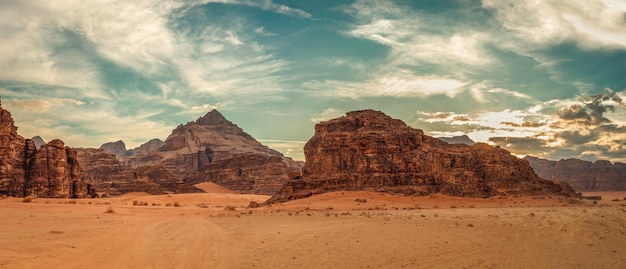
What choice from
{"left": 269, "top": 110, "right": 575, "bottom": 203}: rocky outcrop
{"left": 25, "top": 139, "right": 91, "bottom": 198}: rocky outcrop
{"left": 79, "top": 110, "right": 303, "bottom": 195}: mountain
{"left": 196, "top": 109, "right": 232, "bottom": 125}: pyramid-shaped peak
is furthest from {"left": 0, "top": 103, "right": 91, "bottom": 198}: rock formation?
{"left": 196, "top": 109, "right": 232, "bottom": 125}: pyramid-shaped peak

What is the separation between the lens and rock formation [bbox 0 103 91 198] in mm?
44656

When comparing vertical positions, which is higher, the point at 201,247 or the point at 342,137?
the point at 342,137

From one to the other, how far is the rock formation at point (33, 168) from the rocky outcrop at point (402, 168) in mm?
24751

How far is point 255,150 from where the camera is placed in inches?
6978

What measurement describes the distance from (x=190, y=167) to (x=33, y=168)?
93.9m

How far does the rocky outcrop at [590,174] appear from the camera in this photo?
13000 centimetres

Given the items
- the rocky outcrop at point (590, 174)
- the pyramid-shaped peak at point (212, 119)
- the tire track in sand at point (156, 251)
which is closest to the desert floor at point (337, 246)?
the tire track in sand at point (156, 251)

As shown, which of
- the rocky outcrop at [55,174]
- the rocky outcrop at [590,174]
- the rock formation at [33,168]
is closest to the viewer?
the rock formation at [33,168]

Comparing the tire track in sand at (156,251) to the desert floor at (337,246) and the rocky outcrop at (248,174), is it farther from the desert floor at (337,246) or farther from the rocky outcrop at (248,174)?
the rocky outcrop at (248,174)

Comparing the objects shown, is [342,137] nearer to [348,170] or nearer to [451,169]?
[348,170]

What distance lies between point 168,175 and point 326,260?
96.0 m

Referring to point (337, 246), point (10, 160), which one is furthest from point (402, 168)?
point (10, 160)

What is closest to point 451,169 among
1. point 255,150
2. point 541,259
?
point 541,259

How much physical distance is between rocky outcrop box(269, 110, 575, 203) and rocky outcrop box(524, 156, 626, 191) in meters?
100
